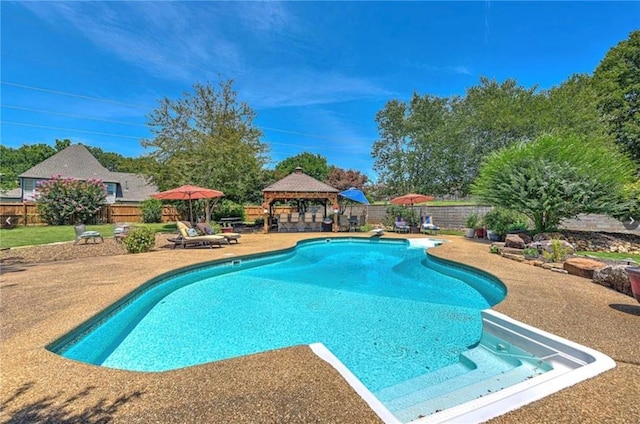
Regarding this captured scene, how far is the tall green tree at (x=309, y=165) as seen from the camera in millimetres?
46250

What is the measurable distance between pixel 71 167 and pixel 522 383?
112 feet

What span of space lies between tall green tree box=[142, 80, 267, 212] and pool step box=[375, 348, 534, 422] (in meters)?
15.2

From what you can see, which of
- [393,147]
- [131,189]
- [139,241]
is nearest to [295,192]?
[139,241]

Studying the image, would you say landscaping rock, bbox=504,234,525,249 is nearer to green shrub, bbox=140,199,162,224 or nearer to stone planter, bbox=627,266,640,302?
stone planter, bbox=627,266,640,302

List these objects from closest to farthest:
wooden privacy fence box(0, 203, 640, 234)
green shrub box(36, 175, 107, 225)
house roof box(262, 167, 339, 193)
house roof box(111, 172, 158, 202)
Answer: wooden privacy fence box(0, 203, 640, 234)
house roof box(262, 167, 339, 193)
green shrub box(36, 175, 107, 225)
house roof box(111, 172, 158, 202)

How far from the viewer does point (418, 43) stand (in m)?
17.8

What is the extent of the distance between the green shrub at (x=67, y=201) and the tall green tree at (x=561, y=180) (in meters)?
23.2

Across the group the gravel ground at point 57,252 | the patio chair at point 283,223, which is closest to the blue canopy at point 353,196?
the patio chair at point 283,223

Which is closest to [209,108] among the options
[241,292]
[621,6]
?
[241,292]

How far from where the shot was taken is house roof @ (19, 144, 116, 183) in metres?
24.9

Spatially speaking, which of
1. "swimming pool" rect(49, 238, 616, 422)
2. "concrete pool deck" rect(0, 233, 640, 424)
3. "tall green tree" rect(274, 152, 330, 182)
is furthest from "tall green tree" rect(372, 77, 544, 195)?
"concrete pool deck" rect(0, 233, 640, 424)

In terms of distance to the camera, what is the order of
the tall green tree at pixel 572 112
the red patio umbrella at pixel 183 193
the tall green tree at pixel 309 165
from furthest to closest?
the tall green tree at pixel 309 165, the tall green tree at pixel 572 112, the red patio umbrella at pixel 183 193

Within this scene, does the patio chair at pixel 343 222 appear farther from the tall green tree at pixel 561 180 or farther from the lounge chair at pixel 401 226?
the tall green tree at pixel 561 180

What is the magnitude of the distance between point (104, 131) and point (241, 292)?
118 ft
